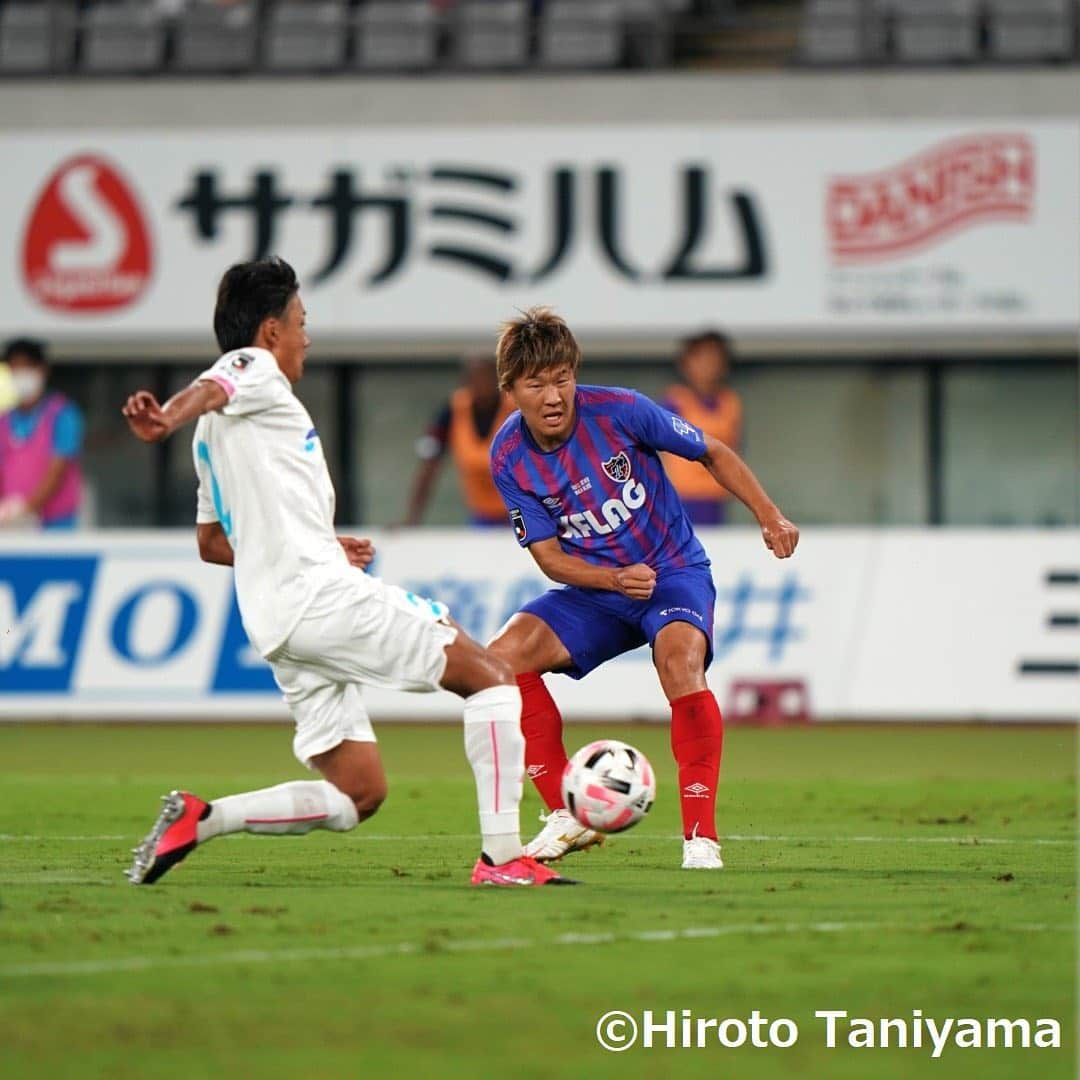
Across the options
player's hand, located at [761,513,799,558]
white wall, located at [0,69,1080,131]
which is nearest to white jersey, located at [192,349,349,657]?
player's hand, located at [761,513,799,558]

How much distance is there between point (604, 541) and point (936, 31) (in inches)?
486

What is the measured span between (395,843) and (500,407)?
7.00 meters

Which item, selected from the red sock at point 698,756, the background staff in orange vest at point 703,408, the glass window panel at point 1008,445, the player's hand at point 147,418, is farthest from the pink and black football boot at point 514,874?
the glass window panel at point 1008,445

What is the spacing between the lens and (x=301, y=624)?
664 centimetres

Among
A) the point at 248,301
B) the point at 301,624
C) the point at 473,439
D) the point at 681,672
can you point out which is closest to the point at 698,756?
A: the point at 681,672

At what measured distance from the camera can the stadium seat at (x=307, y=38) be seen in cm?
1961

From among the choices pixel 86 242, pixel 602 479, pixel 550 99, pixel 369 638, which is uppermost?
pixel 550 99

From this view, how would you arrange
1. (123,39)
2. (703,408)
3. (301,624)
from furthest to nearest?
(123,39) < (703,408) < (301,624)

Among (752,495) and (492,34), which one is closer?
(752,495)

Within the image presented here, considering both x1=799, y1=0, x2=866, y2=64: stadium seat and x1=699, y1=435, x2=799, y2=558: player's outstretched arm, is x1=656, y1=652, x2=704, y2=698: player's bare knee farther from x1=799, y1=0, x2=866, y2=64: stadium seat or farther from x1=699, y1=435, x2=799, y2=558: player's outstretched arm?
x1=799, y1=0, x2=866, y2=64: stadium seat

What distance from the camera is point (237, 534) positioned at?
6.79 m

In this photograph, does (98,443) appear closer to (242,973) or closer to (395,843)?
(395,843)

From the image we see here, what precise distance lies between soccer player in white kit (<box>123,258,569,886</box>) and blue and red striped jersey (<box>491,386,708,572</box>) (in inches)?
38.6

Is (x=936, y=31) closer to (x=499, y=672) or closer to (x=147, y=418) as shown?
(x=499, y=672)
